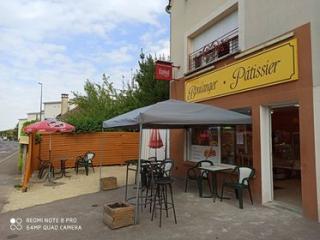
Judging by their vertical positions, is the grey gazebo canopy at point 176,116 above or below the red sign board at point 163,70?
below

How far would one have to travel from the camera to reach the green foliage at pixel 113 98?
674 inches

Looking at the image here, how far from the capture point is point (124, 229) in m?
5.64

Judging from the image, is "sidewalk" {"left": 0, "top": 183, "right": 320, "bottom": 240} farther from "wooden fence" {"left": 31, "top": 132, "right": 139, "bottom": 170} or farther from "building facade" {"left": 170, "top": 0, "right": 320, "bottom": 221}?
"wooden fence" {"left": 31, "top": 132, "right": 139, "bottom": 170}

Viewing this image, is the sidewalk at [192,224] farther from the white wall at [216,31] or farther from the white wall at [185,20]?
the white wall at [185,20]

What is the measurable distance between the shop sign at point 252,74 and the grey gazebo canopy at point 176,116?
0.98 metres

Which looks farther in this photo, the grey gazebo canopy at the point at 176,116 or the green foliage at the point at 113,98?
the green foliage at the point at 113,98

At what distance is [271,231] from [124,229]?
252 cm

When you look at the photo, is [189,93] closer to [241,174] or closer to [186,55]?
[186,55]

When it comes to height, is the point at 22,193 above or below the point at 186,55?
below

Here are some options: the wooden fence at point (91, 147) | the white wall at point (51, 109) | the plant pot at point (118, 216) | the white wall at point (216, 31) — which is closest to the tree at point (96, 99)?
the wooden fence at point (91, 147)

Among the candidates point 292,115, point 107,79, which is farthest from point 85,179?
point 107,79

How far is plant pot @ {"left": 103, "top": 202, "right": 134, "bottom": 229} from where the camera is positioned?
18.5 feet

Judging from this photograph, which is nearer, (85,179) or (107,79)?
(85,179)

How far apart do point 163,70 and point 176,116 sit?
205 inches
